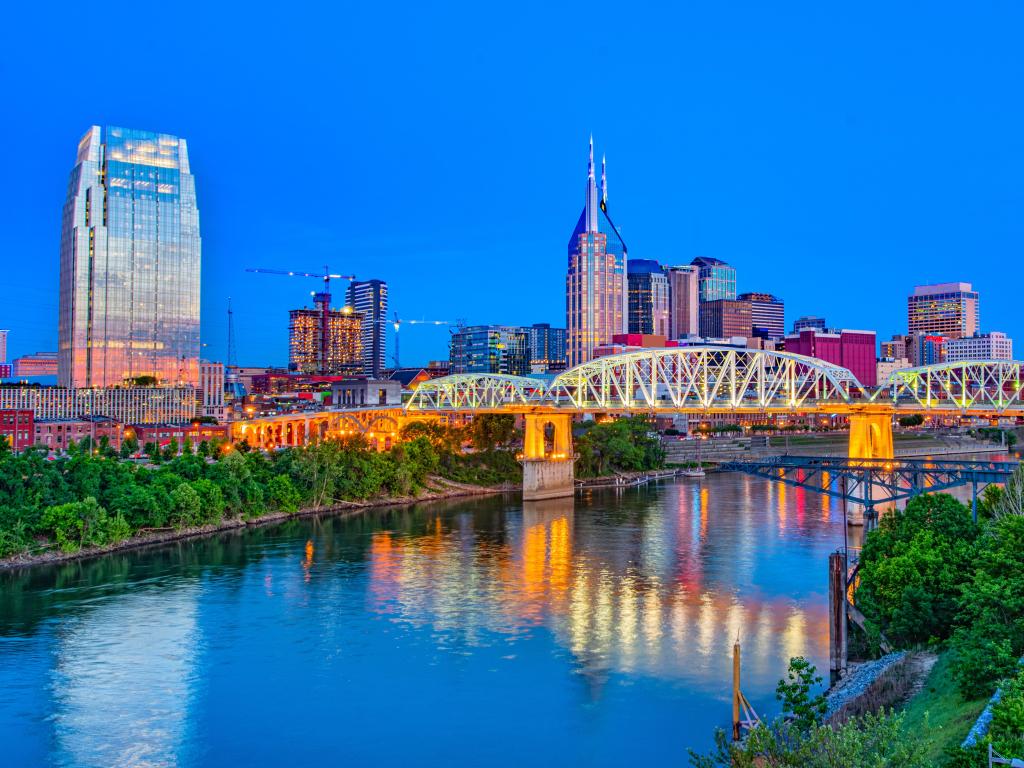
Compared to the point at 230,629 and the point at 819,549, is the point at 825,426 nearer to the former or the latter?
the point at 819,549

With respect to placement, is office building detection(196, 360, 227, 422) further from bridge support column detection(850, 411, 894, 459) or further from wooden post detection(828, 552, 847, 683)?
wooden post detection(828, 552, 847, 683)

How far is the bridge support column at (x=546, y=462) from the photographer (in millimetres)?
78750

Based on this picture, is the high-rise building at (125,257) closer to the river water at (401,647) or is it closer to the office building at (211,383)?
the office building at (211,383)

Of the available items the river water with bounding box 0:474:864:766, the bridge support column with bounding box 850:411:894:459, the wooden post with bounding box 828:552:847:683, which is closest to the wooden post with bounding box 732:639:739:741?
the river water with bounding box 0:474:864:766

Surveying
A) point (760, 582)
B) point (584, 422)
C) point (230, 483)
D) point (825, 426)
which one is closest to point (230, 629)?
point (760, 582)

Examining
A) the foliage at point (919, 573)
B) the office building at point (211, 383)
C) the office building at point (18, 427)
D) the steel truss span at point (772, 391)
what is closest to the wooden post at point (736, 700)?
the foliage at point (919, 573)

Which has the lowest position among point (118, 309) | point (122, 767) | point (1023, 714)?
point (122, 767)

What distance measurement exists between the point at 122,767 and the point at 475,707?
9198mm

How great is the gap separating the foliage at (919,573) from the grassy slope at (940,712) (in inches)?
59.3

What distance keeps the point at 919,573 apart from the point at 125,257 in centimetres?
13325

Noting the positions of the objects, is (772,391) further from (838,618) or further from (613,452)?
(838,618)

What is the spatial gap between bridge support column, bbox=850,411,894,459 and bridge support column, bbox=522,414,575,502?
75.6ft

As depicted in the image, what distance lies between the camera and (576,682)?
1155 inches

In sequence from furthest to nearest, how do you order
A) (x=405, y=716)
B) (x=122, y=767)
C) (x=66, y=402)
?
(x=66, y=402) → (x=405, y=716) → (x=122, y=767)
